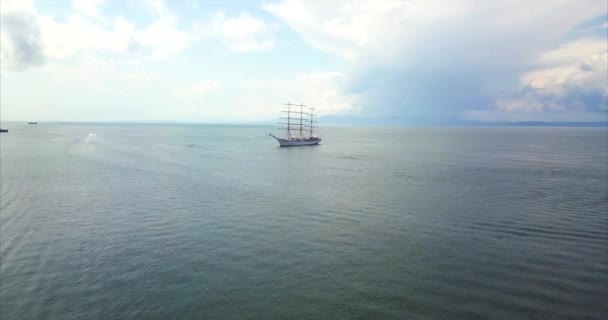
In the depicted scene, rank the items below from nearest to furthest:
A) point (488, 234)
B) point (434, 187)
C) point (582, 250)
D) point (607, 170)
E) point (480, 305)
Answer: point (480, 305) → point (582, 250) → point (488, 234) → point (434, 187) → point (607, 170)

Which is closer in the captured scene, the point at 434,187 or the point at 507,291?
the point at 507,291

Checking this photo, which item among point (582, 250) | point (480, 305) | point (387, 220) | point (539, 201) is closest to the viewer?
point (480, 305)

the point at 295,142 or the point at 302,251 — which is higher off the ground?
the point at 295,142

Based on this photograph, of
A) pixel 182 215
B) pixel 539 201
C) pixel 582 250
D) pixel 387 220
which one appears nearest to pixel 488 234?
pixel 582 250

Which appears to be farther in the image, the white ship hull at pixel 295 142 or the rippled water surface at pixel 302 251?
the white ship hull at pixel 295 142

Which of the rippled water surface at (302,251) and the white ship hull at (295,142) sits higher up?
the white ship hull at (295,142)

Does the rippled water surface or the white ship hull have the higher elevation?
the white ship hull

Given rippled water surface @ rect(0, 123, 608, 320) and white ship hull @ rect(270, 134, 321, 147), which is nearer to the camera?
rippled water surface @ rect(0, 123, 608, 320)

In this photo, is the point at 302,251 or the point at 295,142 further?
the point at 295,142

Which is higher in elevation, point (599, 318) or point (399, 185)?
point (399, 185)

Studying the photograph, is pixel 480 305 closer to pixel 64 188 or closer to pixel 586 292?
pixel 586 292

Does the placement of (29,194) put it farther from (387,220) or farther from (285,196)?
(387,220)
